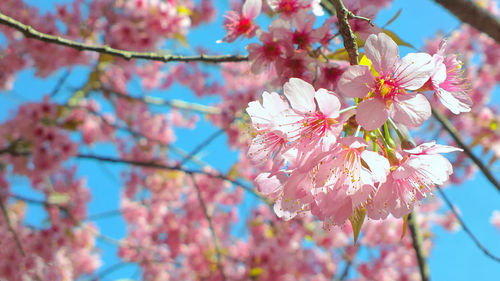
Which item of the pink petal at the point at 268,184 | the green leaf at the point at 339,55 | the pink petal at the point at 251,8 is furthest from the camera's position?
the pink petal at the point at 251,8

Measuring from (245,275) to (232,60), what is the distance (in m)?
2.96

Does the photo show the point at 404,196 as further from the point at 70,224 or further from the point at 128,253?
the point at 128,253

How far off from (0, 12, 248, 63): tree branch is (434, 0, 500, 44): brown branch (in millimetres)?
707

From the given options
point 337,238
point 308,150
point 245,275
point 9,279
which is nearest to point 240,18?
point 308,150

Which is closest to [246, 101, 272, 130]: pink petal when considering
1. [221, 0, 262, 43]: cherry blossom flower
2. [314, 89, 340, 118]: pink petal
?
[314, 89, 340, 118]: pink petal

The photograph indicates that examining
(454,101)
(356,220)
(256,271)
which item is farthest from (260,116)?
(256,271)

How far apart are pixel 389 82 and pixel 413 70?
0.19ft

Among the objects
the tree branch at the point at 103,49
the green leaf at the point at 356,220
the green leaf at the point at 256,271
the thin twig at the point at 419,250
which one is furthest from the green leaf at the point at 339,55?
the green leaf at the point at 256,271

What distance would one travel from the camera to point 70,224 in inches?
150

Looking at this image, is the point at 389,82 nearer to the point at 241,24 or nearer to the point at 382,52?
the point at 382,52

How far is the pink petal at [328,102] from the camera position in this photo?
854mm

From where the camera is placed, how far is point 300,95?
89 cm

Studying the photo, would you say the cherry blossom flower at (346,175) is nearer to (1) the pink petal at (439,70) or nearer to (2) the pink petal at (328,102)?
(2) the pink petal at (328,102)

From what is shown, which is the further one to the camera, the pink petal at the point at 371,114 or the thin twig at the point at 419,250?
the thin twig at the point at 419,250
